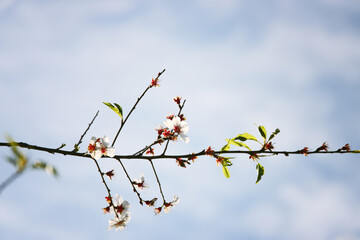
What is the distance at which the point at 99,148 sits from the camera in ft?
8.27

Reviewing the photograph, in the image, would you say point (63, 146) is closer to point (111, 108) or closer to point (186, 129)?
point (111, 108)

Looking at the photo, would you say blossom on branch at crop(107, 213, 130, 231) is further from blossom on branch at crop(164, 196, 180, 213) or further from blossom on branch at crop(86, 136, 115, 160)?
blossom on branch at crop(86, 136, 115, 160)

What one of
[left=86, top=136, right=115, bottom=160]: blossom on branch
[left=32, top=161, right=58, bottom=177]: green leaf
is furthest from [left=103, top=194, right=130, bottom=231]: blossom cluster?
[left=32, top=161, right=58, bottom=177]: green leaf

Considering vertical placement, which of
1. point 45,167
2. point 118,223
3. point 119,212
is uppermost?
point 119,212

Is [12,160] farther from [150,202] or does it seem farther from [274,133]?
[274,133]

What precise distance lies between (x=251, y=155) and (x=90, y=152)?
1450 mm

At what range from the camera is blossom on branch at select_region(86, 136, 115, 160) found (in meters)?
2.49

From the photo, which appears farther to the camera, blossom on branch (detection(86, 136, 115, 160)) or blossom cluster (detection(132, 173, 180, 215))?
blossom cluster (detection(132, 173, 180, 215))

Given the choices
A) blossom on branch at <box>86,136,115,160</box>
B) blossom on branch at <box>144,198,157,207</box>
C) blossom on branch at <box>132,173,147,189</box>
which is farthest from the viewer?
blossom on branch at <box>132,173,147,189</box>

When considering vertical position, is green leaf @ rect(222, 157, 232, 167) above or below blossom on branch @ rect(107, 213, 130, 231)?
above

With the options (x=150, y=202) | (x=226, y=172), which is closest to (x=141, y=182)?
(x=150, y=202)

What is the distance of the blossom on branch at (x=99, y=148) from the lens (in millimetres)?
2490

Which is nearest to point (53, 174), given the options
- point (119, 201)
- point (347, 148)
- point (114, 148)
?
point (114, 148)

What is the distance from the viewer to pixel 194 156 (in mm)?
2648
